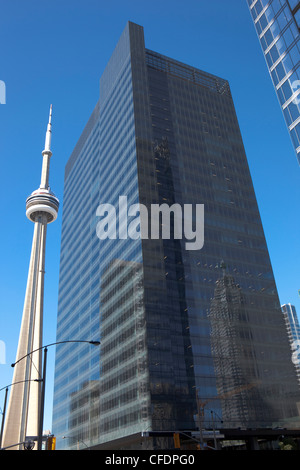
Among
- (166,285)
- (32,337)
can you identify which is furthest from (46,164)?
(166,285)

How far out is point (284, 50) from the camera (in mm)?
52938

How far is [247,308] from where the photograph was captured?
93.6 metres

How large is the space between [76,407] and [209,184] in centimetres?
6486

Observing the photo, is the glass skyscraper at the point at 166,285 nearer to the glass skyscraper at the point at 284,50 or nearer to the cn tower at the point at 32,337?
the cn tower at the point at 32,337

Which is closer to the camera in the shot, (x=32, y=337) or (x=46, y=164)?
(x=32, y=337)

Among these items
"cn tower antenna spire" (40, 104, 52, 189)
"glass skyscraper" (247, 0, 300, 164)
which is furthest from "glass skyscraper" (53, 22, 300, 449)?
"glass skyscraper" (247, 0, 300, 164)

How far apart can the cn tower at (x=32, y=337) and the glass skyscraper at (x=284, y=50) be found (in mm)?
87578

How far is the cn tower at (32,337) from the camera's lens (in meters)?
115

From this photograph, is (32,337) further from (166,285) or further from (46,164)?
(46,164)

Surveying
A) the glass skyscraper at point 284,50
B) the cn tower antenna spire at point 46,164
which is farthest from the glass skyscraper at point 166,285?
the glass skyscraper at point 284,50

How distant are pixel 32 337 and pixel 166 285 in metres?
60.2

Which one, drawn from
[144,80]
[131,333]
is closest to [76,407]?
[131,333]

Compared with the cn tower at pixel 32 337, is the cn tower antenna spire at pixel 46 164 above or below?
above
